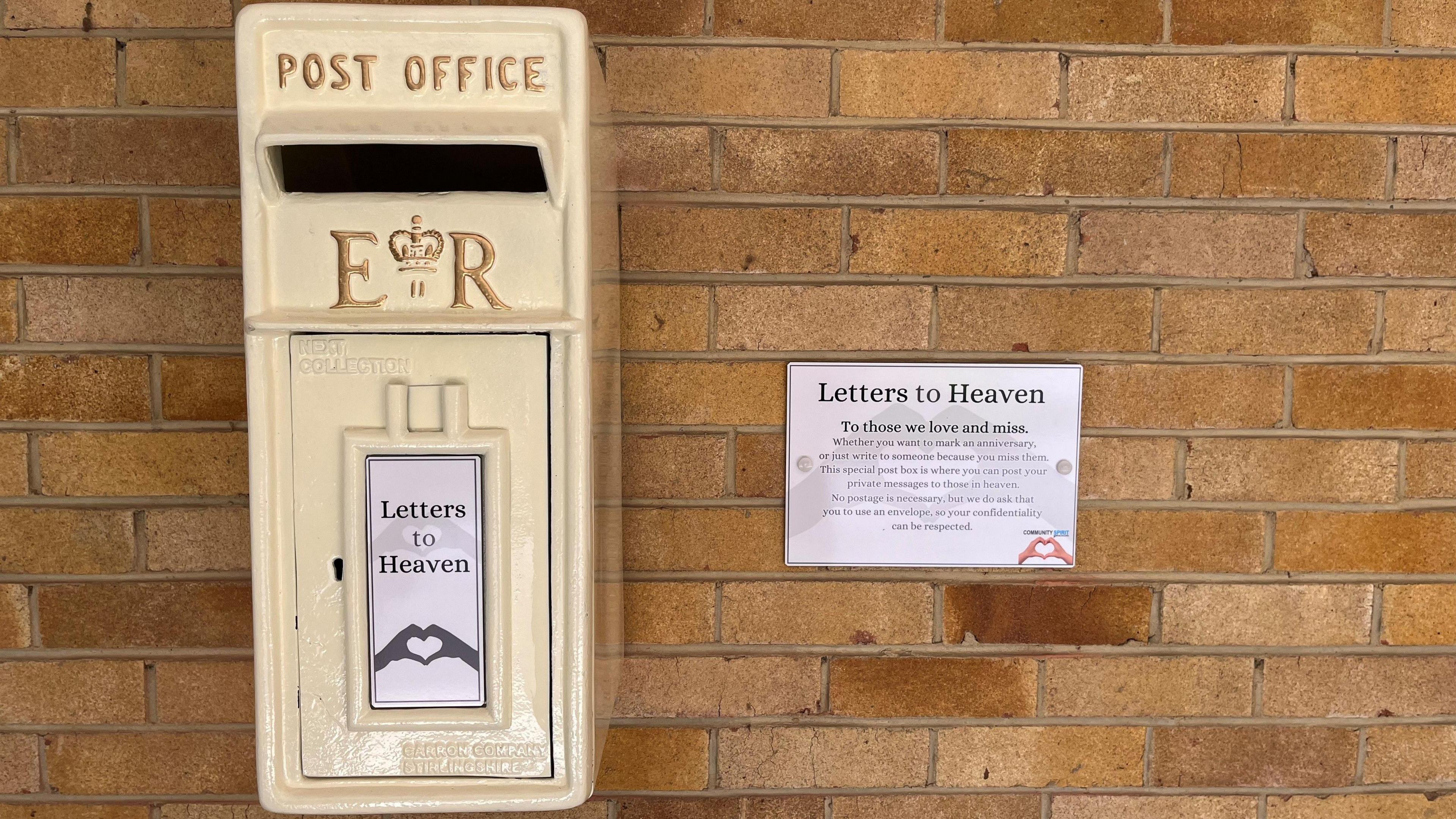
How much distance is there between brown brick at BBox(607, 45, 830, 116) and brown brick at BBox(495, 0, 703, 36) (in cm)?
3

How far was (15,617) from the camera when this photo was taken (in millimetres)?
1437

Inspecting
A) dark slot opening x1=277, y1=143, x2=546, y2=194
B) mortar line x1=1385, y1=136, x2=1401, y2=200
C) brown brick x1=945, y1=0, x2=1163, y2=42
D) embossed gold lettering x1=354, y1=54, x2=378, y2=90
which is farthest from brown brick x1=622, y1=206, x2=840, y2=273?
mortar line x1=1385, y1=136, x2=1401, y2=200

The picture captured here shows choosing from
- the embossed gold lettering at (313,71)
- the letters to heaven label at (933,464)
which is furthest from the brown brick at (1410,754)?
the embossed gold lettering at (313,71)

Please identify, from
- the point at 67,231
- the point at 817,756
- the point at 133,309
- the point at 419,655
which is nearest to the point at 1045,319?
the point at 817,756

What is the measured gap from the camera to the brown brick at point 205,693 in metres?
1.46

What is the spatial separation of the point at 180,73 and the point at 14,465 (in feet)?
2.43

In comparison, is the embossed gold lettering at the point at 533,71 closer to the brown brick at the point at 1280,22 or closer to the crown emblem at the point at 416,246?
the crown emblem at the point at 416,246

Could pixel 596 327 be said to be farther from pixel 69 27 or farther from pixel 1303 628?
pixel 1303 628

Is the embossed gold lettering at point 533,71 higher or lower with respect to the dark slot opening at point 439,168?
higher

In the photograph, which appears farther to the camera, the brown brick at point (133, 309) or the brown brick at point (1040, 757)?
the brown brick at point (1040, 757)

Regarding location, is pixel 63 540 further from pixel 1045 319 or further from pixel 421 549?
pixel 1045 319

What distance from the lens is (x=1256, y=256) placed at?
4.68 ft

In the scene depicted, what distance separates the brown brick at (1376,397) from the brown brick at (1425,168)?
30 centimetres

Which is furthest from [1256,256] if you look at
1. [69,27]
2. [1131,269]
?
[69,27]
